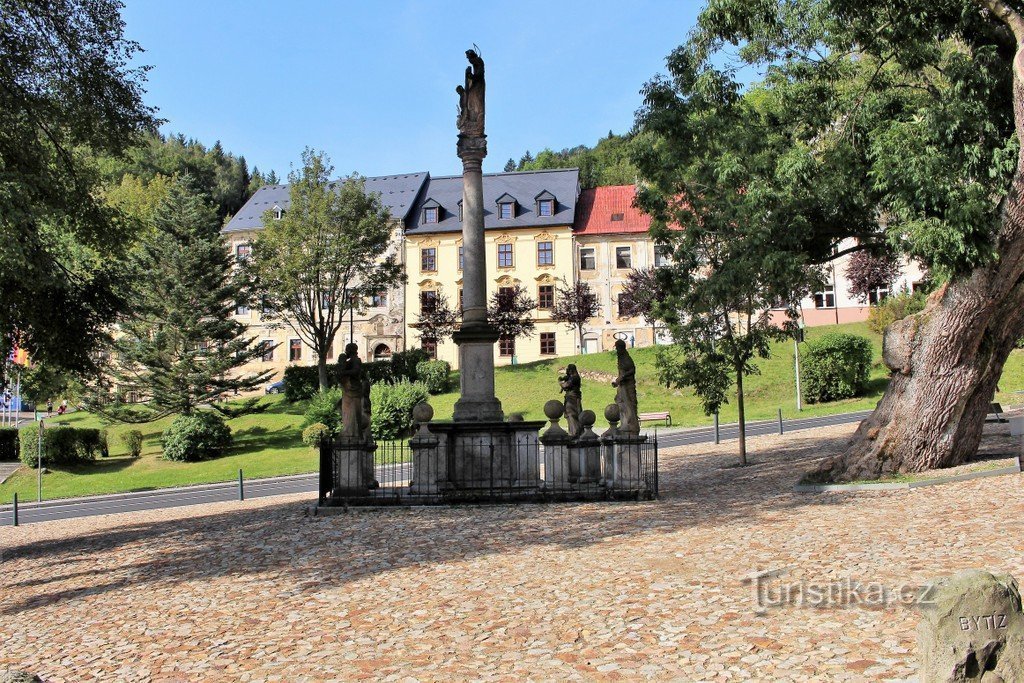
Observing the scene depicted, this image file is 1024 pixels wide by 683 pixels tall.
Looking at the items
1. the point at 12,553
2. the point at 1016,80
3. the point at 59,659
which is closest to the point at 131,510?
the point at 12,553

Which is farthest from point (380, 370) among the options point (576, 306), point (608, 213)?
point (608, 213)

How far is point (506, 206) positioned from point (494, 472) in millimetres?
46131

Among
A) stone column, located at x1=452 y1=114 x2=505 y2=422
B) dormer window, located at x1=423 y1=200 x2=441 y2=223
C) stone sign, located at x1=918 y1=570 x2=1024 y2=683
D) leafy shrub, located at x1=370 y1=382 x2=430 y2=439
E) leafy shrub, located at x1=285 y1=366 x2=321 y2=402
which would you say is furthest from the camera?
dormer window, located at x1=423 y1=200 x2=441 y2=223

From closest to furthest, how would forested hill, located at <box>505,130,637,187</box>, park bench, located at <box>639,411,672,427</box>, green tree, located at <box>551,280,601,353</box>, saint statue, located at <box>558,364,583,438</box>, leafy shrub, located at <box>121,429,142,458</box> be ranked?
saint statue, located at <box>558,364,583,438</box> → park bench, located at <box>639,411,672,427</box> → leafy shrub, located at <box>121,429,142,458</box> → green tree, located at <box>551,280,601,353</box> → forested hill, located at <box>505,130,637,187</box>

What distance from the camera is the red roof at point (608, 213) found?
194 feet

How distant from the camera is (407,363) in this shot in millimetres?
48906

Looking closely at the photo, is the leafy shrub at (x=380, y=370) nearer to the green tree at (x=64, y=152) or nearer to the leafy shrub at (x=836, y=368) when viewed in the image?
the leafy shrub at (x=836, y=368)

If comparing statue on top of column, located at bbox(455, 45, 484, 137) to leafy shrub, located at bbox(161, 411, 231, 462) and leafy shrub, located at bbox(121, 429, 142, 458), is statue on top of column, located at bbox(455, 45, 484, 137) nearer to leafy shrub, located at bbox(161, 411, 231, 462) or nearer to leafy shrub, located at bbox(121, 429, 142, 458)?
leafy shrub, located at bbox(161, 411, 231, 462)

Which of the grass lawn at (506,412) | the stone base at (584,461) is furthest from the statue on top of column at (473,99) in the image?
the grass lawn at (506,412)

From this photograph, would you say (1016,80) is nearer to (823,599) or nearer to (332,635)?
(823,599)

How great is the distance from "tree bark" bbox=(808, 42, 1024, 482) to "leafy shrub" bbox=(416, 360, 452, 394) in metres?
32.0

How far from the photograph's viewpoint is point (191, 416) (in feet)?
118

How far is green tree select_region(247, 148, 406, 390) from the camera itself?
4431cm

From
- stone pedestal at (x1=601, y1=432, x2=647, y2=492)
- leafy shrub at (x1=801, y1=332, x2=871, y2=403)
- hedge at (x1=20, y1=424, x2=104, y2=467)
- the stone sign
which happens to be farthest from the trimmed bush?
the stone sign
